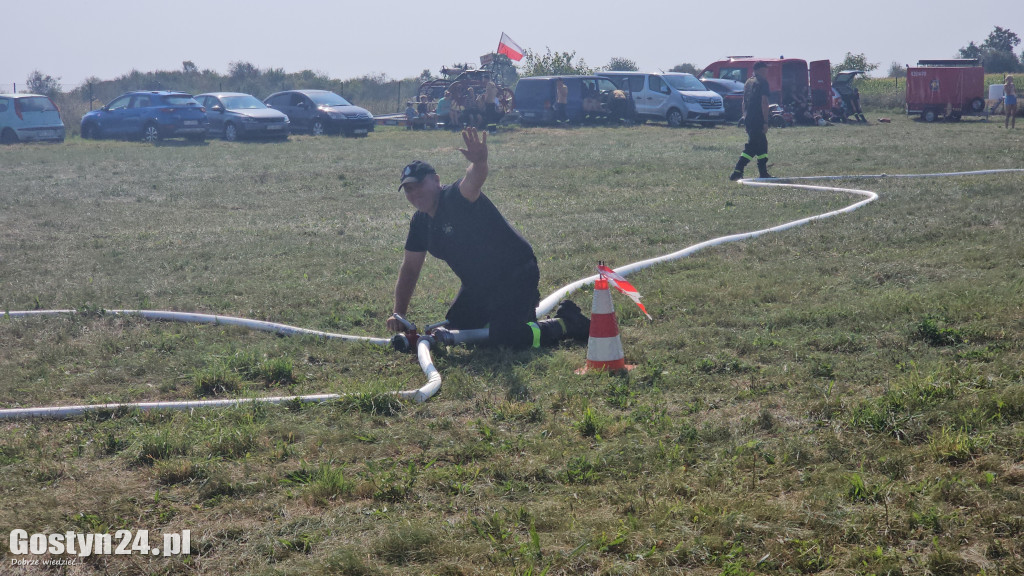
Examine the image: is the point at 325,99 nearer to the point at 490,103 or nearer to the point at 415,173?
the point at 490,103

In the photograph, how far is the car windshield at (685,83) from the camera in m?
27.8

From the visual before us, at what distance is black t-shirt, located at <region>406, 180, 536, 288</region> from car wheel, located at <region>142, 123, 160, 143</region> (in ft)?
71.3

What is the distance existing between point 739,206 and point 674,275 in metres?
3.81

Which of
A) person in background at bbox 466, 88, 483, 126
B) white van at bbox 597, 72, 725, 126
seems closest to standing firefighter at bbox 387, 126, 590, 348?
person in background at bbox 466, 88, 483, 126

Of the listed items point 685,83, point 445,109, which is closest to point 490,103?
point 445,109

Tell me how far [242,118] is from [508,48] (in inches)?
440

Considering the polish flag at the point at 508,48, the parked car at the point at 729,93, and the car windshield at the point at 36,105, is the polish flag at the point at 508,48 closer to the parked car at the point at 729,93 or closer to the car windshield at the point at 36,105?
the parked car at the point at 729,93

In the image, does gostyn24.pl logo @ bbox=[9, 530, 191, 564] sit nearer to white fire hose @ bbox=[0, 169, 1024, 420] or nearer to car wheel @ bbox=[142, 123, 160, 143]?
white fire hose @ bbox=[0, 169, 1024, 420]

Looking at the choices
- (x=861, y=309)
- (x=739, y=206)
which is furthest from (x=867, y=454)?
(x=739, y=206)

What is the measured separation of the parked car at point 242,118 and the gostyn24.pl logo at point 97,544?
2236 centimetres

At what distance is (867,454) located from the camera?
3223mm

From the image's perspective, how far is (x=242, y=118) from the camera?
2402 cm

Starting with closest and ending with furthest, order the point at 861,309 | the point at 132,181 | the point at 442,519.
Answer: the point at 442,519 → the point at 861,309 → the point at 132,181

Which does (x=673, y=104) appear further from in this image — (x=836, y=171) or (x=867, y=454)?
(x=867, y=454)
